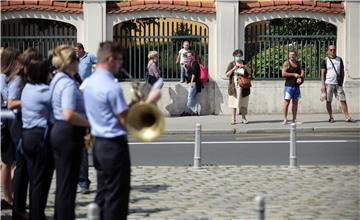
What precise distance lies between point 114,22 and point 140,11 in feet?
2.54

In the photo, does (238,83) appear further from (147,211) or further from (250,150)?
(147,211)

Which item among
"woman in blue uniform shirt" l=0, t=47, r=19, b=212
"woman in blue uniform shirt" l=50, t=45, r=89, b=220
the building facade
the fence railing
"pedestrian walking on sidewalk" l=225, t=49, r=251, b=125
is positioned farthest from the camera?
the fence railing

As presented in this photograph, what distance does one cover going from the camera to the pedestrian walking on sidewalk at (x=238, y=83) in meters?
20.0

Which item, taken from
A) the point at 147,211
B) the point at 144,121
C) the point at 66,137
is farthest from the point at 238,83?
the point at 144,121

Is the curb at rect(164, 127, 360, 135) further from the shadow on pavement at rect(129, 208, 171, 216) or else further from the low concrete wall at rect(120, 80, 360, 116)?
the shadow on pavement at rect(129, 208, 171, 216)

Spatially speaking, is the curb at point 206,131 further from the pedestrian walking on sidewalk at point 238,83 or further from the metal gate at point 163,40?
the metal gate at point 163,40

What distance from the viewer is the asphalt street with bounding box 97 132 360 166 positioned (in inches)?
553

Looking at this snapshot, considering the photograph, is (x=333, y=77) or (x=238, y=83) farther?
(x=333, y=77)

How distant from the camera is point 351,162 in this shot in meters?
13.8

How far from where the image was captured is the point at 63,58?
789 cm

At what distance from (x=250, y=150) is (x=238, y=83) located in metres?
4.63

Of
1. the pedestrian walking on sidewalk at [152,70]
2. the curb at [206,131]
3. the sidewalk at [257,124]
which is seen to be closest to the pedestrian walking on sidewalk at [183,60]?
the pedestrian walking on sidewalk at [152,70]

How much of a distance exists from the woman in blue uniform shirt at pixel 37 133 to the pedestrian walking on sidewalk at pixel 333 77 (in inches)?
526

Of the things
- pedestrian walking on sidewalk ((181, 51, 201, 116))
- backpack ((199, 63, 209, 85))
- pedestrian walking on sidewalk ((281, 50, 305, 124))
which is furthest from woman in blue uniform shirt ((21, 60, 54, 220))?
backpack ((199, 63, 209, 85))
